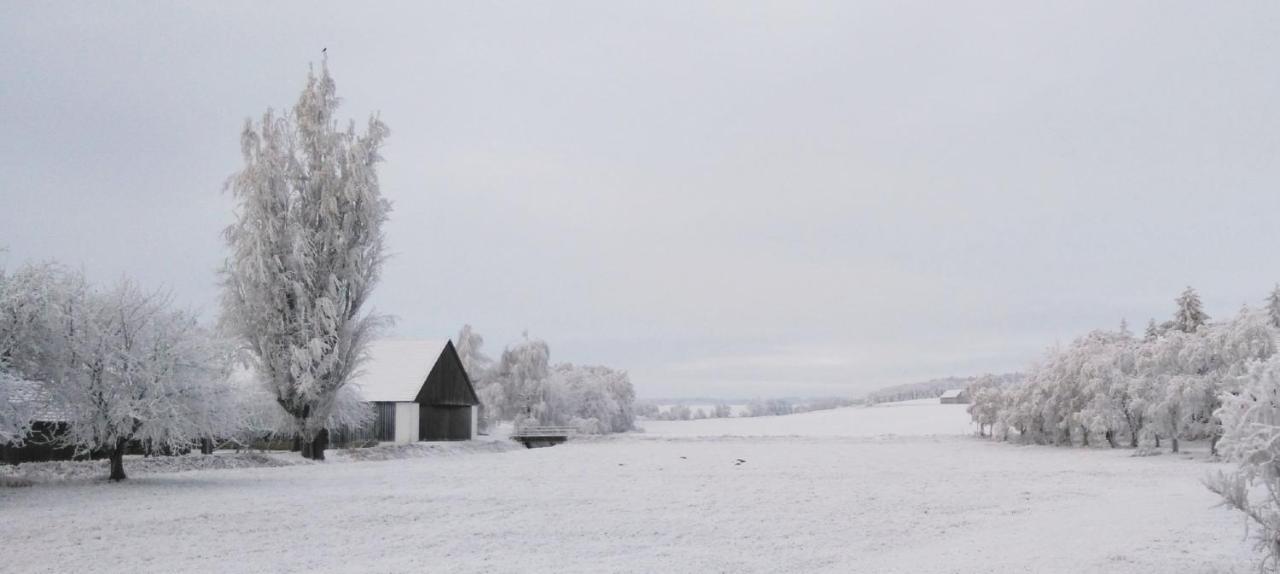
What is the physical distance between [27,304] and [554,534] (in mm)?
15722

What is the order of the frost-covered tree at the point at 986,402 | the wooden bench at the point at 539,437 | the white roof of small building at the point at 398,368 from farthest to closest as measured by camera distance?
the wooden bench at the point at 539,437
the frost-covered tree at the point at 986,402
the white roof of small building at the point at 398,368

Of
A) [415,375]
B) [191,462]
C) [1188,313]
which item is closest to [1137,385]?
[1188,313]

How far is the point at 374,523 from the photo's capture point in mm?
17656

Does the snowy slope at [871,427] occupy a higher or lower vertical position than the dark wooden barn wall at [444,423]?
lower

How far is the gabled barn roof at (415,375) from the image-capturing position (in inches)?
1956

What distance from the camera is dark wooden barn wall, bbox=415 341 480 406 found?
51.3 metres

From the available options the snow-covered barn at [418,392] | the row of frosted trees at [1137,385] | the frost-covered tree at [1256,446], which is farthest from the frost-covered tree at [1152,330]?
the frost-covered tree at [1256,446]

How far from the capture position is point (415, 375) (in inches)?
2012

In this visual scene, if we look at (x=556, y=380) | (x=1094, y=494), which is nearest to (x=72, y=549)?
A: (x=1094, y=494)

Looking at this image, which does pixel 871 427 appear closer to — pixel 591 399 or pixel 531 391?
pixel 591 399

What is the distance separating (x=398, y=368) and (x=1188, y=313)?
4722cm

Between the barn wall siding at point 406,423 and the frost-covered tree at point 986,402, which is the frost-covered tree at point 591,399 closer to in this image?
the barn wall siding at point 406,423

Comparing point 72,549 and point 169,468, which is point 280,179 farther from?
point 72,549

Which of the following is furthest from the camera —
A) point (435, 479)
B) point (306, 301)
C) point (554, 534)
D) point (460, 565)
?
point (306, 301)
